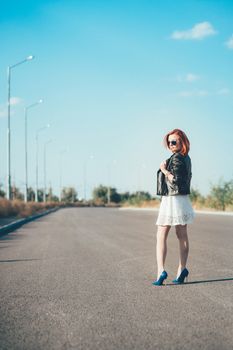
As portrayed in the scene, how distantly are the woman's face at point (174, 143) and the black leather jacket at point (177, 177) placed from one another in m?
0.07

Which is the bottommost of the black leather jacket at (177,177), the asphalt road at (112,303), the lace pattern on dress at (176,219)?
the asphalt road at (112,303)

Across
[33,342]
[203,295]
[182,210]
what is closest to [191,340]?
[33,342]

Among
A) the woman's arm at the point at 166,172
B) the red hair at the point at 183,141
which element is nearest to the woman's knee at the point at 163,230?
the woman's arm at the point at 166,172

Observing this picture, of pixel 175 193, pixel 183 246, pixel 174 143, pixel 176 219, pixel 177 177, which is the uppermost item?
pixel 174 143

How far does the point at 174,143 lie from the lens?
6.64 meters

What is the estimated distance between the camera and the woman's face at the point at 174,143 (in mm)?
6630

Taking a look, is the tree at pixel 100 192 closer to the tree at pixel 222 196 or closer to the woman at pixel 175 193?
the tree at pixel 222 196

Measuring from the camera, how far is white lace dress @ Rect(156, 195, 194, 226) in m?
6.50

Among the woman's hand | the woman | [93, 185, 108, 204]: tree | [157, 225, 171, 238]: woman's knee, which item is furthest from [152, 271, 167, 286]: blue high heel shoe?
[93, 185, 108, 204]: tree

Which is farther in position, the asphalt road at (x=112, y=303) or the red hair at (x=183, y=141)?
the red hair at (x=183, y=141)

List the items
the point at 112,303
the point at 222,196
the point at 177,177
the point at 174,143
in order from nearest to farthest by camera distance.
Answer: the point at 112,303, the point at 177,177, the point at 174,143, the point at 222,196

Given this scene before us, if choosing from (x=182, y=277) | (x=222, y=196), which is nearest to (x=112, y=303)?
(x=182, y=277)

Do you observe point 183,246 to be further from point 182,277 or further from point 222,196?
point 222,196

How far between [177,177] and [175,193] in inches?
7.5
